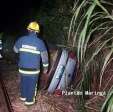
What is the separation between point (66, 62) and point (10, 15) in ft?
10.8

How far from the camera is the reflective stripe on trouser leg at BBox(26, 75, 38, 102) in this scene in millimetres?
7391

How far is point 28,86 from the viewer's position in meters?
7.44

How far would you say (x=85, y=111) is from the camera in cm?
689

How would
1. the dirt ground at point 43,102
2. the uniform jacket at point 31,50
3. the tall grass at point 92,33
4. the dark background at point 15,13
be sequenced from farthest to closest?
the dark background at point 15,13
the dirt ground at point 43,102
the uniform jacket at point 31,50
the tall grass at point 92,33

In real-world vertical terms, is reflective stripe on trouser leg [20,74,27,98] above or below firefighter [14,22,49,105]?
below

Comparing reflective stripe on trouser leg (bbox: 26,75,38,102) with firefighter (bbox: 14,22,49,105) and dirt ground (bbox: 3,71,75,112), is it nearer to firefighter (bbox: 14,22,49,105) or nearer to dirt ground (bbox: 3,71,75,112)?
firefighter (bbox: 14,22,49,105)

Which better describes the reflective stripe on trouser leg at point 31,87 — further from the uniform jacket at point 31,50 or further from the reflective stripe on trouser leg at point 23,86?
the uniform jacket at point 31,50

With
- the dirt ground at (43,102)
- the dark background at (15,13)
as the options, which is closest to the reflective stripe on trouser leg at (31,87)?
the dirt ground at (43,102)

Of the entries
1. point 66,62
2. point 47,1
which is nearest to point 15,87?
point 66,62

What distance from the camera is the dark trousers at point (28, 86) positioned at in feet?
24.2

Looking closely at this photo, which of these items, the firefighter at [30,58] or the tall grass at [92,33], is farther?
the firefighter at [30,58]

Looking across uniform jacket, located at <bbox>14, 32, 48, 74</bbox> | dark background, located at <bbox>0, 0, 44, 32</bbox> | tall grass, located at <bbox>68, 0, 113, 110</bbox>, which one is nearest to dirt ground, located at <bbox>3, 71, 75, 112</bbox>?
tall grass, located at <bbox>68, 0, 113, 110</bbox>

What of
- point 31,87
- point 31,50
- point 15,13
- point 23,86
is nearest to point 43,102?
point 31,87

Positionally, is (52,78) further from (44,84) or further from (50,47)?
A: (50,47)
